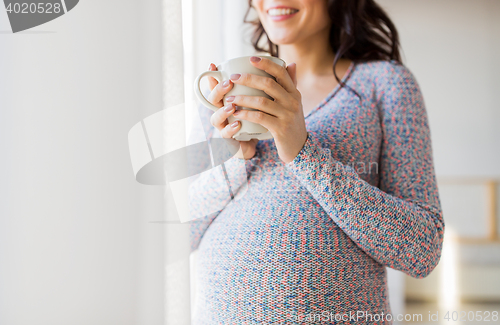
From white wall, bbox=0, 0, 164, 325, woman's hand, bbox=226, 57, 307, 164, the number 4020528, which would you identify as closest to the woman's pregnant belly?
woman's hand, bbox=226, 57, 307, 164

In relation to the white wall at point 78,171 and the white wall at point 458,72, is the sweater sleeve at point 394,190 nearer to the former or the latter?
the white wall at point 78,171

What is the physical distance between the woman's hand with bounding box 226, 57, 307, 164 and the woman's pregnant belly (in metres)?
0.11

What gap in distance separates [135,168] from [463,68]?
3496 mm

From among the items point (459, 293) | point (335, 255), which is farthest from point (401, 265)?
point (459, 293)

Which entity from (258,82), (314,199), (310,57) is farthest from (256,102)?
(310,57)

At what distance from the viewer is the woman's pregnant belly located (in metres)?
0.48

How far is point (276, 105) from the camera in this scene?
1.36ft

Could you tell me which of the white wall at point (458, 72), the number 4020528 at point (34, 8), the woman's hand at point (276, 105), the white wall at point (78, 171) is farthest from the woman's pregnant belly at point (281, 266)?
the white wall at point (458, 72)

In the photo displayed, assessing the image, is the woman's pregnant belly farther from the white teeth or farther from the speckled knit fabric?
the white teeth

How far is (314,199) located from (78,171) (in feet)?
1.19

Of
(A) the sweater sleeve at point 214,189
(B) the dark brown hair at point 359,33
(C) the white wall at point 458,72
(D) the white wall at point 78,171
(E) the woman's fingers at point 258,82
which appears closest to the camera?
(D) the white wall at point 78,171

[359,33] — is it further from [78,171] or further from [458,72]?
[458,72]

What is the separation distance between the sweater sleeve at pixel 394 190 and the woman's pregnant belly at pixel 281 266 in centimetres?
3

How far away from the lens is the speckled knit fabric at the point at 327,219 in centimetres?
48
